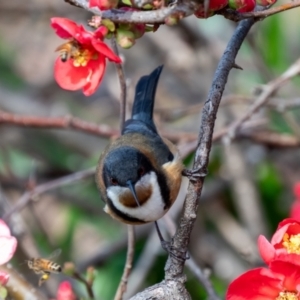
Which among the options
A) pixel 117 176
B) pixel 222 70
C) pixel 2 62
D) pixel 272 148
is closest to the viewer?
pixel 222 70

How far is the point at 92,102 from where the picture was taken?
4309 millimetres

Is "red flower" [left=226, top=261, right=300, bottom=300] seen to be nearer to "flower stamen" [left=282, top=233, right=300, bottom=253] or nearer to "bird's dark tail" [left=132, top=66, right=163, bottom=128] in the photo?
"flower stamen" [left=282, top=233, right=300, bottom=253]

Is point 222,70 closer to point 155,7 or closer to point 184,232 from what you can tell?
point 155,7

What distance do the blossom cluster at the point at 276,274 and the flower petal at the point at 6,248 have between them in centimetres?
46

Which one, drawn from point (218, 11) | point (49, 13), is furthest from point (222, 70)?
point (49, 13)

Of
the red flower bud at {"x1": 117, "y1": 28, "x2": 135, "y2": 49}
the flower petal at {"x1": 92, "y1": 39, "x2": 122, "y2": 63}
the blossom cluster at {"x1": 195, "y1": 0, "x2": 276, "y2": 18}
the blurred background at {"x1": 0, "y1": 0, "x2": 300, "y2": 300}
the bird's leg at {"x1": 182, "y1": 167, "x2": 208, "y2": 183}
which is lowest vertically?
the blurred background at {"x1": 0, "y1": 0, "x2": 300, "y2": 300}

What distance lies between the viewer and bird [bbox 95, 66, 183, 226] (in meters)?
1.98

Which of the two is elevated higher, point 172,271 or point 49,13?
point 49,13

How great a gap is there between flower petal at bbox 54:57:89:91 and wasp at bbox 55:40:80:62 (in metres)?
0.04

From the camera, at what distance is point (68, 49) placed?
5.40ft

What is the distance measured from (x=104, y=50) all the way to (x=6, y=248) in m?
0.47

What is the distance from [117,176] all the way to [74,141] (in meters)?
1.70

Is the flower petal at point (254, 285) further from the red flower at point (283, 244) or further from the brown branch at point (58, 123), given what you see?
the brown branch at point (58, 123)

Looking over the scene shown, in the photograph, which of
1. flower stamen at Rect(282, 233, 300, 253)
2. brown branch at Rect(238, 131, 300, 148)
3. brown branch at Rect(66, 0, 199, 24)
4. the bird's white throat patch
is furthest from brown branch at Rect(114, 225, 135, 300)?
brown branch at Rect(238, 131, 300, 148)
